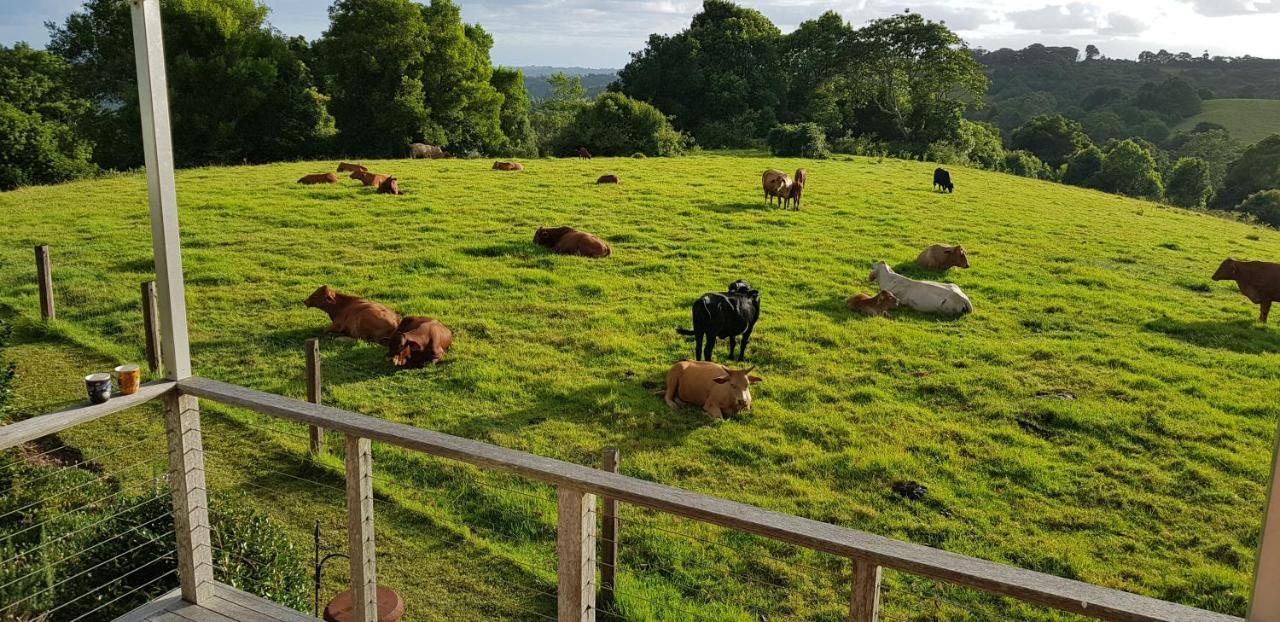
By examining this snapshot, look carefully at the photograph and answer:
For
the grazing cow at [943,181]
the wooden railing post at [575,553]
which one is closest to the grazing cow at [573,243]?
the wooden railing post at [575,553]

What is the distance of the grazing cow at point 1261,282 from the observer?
10.9 m

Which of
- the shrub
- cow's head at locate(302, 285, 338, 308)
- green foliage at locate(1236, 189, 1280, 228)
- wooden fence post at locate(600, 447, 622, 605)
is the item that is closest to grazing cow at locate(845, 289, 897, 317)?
green foliage at locate(1236, 189, 1280, 228)

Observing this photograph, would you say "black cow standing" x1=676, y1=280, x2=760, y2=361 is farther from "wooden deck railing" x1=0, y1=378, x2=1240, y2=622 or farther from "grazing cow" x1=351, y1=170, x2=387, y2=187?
"grazing cow" x1=351, y1=170, x2=387, y2=187

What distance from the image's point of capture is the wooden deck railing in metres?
1.85

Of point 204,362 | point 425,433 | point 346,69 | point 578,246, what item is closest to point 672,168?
point 578,246

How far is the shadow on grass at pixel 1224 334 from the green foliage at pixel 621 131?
63.6 feet

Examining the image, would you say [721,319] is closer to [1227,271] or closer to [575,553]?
[575,553]

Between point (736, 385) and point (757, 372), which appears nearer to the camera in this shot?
point (736, 385)

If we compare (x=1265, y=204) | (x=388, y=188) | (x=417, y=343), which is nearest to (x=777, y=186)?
(x=388, y=188)

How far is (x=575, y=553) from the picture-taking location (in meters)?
2.56

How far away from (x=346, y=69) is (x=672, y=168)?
14182 mm

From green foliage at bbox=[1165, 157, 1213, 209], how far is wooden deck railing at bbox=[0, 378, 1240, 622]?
9773 mm

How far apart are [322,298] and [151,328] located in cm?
179

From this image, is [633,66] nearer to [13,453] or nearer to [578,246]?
[578,246]
